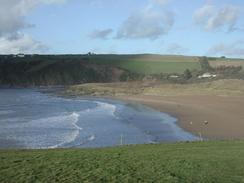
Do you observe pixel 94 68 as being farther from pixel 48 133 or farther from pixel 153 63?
pixel 48 133

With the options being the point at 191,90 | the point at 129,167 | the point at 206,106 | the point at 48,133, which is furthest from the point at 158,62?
the point at 129,167

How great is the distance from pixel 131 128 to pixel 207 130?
635cm

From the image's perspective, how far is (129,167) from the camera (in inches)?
538

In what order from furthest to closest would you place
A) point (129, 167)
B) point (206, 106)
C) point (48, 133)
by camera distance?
point (206, 106), point (48, 133), point (129, 167)

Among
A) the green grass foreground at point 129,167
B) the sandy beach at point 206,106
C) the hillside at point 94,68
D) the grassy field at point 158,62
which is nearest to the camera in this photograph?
the green grass foreground at point 129,167

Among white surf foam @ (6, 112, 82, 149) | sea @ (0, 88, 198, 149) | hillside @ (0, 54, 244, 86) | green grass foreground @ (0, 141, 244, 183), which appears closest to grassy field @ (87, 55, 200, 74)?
hillside @ (0, 54, 244, 86)

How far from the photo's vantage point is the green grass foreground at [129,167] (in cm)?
1209

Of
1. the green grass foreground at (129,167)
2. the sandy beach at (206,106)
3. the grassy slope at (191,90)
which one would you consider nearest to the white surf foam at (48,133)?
the sandy beach at (206,106)

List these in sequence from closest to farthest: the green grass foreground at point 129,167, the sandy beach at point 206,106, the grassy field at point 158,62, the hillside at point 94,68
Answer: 1. the green grass foreground at point 129,167
2. the sandy beach at point 206,106
3. the grassy field at point 158,62
4. the hillside at point 94,68

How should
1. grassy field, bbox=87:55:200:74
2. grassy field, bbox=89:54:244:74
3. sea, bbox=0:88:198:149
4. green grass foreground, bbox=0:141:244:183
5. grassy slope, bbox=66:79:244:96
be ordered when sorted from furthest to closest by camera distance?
1. grassy field, bbox=87:55:200:74
2. grassy field, bbox=89:54:244:74
3. grassy slope, bbox=66:79:244:96
4. sea, bbox=0:88:198:149
5. green grass foreground, bbox=0:141:244:183

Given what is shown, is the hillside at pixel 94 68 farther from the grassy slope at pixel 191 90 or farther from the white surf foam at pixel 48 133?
the white surf foam at pixel 48 133

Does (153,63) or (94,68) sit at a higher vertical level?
(153,63)

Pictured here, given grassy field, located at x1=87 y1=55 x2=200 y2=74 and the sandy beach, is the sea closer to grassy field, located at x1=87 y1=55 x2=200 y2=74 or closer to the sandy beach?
the sandy beach

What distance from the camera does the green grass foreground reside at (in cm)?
1209
